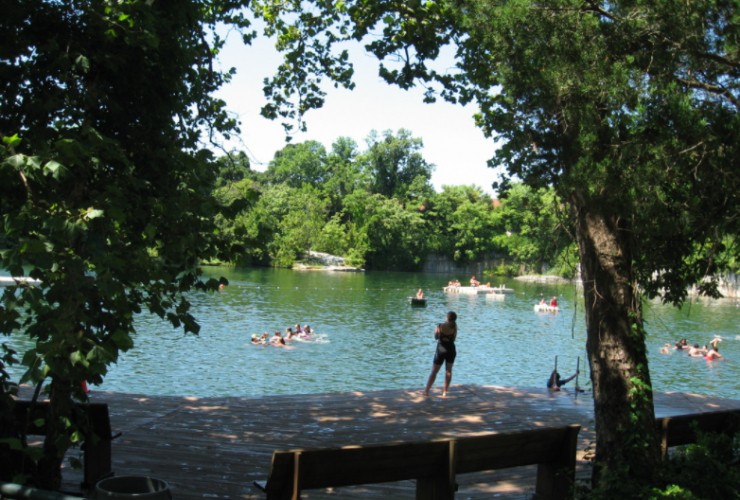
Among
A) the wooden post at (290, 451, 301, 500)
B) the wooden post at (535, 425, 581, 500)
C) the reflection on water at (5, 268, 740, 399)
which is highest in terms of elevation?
the wooden post at (290, 451, 301, 500)

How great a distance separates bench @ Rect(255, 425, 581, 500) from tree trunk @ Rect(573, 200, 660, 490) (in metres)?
0.39

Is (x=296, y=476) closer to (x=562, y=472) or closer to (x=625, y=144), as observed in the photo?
(x=562, y=472)

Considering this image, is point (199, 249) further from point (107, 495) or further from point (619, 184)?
point (619, 184)

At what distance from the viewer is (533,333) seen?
93.4 feet

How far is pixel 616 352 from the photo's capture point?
500 cm

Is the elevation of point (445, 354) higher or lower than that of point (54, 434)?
lower

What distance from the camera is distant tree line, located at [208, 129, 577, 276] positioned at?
225 ft

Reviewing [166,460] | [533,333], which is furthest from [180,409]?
[533,333]


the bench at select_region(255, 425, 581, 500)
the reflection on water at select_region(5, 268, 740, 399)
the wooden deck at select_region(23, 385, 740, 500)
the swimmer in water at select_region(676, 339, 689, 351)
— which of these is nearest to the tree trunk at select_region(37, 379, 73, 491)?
the wooden deck at select_region(23, 385, 740, 500)

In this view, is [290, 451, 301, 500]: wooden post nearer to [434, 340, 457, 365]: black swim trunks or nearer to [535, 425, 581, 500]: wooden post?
[535, 425, 581, 500]: wooden post

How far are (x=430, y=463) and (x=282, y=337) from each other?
19250 millimetres

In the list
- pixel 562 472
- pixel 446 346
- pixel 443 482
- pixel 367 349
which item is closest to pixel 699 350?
pixel 367 349

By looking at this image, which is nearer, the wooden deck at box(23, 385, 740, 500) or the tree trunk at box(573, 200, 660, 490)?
the tree trunk at box(573, 200, 660, 490)

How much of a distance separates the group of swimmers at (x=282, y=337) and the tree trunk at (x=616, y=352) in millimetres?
18107
